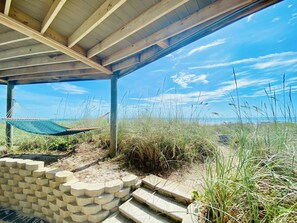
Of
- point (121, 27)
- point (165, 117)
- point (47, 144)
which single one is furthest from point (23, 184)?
point (121, 27)

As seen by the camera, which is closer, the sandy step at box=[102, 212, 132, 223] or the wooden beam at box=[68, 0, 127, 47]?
the wooden beam at box=[68, 0, 127, 47]

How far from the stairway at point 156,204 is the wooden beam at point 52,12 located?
7.68ft

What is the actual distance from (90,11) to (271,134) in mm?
2625

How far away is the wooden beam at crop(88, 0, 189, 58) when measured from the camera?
1.65 meters

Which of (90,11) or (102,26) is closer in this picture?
(90,11)

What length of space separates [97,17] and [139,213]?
2353 mm

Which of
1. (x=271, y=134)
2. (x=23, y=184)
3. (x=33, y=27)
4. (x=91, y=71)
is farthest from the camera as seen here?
(x=91, y=71)

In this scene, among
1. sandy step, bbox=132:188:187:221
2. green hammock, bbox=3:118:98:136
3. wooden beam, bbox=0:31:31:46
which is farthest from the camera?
green hammock, bbox=3:118:98:136

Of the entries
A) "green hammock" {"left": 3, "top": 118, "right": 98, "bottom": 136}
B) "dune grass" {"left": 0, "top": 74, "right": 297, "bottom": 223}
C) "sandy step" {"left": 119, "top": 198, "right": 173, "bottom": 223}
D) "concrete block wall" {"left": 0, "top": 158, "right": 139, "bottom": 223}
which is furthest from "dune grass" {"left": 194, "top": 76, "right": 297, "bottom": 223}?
"green hammock" {"left": 3, "top": 118, "right": 98, "bottom": 136}

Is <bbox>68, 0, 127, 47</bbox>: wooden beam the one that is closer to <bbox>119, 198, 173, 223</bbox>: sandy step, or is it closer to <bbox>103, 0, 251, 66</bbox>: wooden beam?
<bbox>103, 0, 251, 66</bbox>: wooden beam

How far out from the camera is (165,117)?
10.6 feet

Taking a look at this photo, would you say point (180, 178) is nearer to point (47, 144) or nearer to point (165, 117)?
point (165, 117)

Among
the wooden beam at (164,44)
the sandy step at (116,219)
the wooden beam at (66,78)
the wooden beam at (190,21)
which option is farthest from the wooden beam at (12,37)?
the sandy step at (116,219)

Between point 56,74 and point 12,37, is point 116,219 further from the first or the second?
point 56,74
